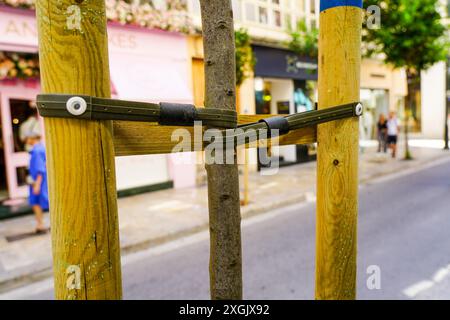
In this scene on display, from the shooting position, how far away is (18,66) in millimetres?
7957

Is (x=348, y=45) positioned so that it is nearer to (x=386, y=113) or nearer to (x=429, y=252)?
(x=429, y=252)

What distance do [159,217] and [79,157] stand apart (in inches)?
259

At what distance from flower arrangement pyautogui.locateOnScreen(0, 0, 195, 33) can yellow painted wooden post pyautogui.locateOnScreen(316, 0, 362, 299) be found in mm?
8107

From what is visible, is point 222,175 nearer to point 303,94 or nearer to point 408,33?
point 408,33

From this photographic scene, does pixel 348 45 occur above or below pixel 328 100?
above

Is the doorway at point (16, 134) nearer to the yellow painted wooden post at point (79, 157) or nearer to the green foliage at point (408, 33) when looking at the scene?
the yellow painted wooden post at point (79, 157)

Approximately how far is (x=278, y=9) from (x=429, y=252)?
10.7 m

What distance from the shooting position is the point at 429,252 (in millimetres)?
5098

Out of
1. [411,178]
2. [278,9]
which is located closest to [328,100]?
[411,178]

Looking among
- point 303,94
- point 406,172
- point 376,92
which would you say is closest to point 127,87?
point 303,94

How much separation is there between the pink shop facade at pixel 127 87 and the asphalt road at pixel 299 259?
3857mm

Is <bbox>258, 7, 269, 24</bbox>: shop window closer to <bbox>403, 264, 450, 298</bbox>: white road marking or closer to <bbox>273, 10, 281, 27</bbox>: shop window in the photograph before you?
<bbox>273, 10, 281, 27</bbox>: shop window

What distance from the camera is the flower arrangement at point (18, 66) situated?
25.6ft

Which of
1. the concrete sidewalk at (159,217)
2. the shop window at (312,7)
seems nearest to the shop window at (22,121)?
the concrete sidewalk at (159,217)
